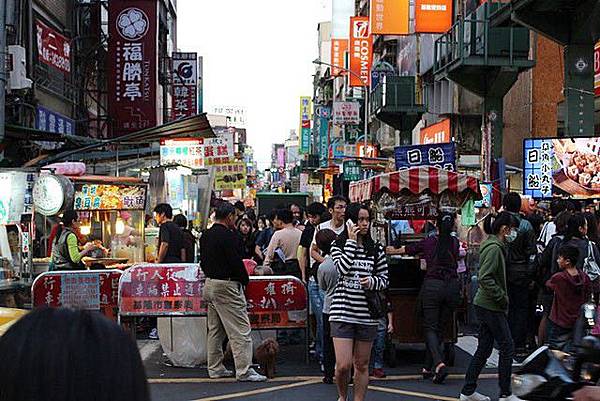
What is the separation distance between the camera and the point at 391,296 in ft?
35.6

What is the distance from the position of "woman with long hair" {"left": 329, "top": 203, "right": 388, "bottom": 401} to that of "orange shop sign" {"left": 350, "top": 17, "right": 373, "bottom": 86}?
38.8 meters

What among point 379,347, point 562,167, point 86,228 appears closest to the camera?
point 379,347

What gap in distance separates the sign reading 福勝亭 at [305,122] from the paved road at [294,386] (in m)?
90.2

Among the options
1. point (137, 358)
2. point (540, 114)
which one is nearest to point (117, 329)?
point (137, 358)

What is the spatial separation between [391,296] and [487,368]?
1419mm

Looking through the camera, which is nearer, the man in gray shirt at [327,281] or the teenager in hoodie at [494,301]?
the teenager in hoodie at [494,301]

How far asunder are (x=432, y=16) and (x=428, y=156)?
1131cm

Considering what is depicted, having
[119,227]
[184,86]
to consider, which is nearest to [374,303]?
[119,227]

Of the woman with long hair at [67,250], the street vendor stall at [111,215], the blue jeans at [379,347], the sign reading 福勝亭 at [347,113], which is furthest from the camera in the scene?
the sign reading 福勝亭 at [347,113]

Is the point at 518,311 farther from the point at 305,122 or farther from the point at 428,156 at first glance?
the point at 305,122

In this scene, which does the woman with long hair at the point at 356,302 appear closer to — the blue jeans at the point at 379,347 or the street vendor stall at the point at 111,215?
the blue jeans at the point at 379,347

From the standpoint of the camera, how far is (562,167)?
49.7 ft

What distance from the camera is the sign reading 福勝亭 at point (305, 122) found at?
103 m

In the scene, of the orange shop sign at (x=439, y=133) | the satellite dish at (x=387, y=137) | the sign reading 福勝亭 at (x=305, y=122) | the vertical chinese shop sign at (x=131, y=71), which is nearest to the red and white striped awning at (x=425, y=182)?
the vertical chinese shop sign at (x=131, y=71)
